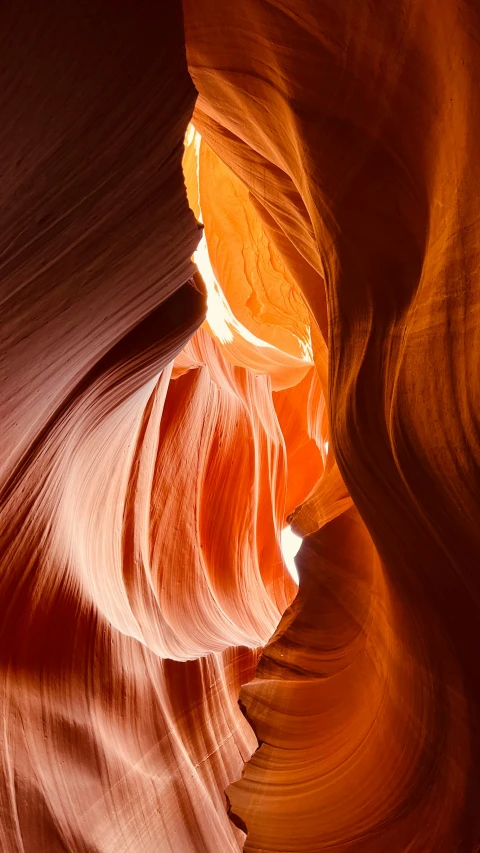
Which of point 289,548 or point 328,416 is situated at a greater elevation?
point 328,416

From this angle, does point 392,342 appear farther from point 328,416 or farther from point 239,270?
point 239,270

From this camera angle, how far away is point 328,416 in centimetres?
162

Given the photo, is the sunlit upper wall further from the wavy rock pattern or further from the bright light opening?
the wavy rock pattern

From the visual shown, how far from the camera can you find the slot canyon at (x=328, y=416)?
978 mm

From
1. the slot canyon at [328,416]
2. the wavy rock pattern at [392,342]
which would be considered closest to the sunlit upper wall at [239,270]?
the slot canyon at [328,416]

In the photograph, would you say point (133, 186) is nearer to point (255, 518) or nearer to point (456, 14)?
point (456, 14)

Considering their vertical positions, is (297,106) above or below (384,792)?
above

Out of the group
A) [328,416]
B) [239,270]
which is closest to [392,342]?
[328,416]

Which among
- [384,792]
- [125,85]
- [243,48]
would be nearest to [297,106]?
[243,48]

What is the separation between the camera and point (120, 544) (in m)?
2.20

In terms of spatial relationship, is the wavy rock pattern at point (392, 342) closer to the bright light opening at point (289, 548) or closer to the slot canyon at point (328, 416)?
the slot canyon at point (328, 416)

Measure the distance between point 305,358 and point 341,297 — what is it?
2.04 meters

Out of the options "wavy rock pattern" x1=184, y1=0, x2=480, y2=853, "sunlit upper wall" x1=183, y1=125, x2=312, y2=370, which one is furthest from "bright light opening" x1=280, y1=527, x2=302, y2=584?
"wavy rock pattern" x1=184, y1=0, x2=480, y2=853

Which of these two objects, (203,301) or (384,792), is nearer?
(384,792)
